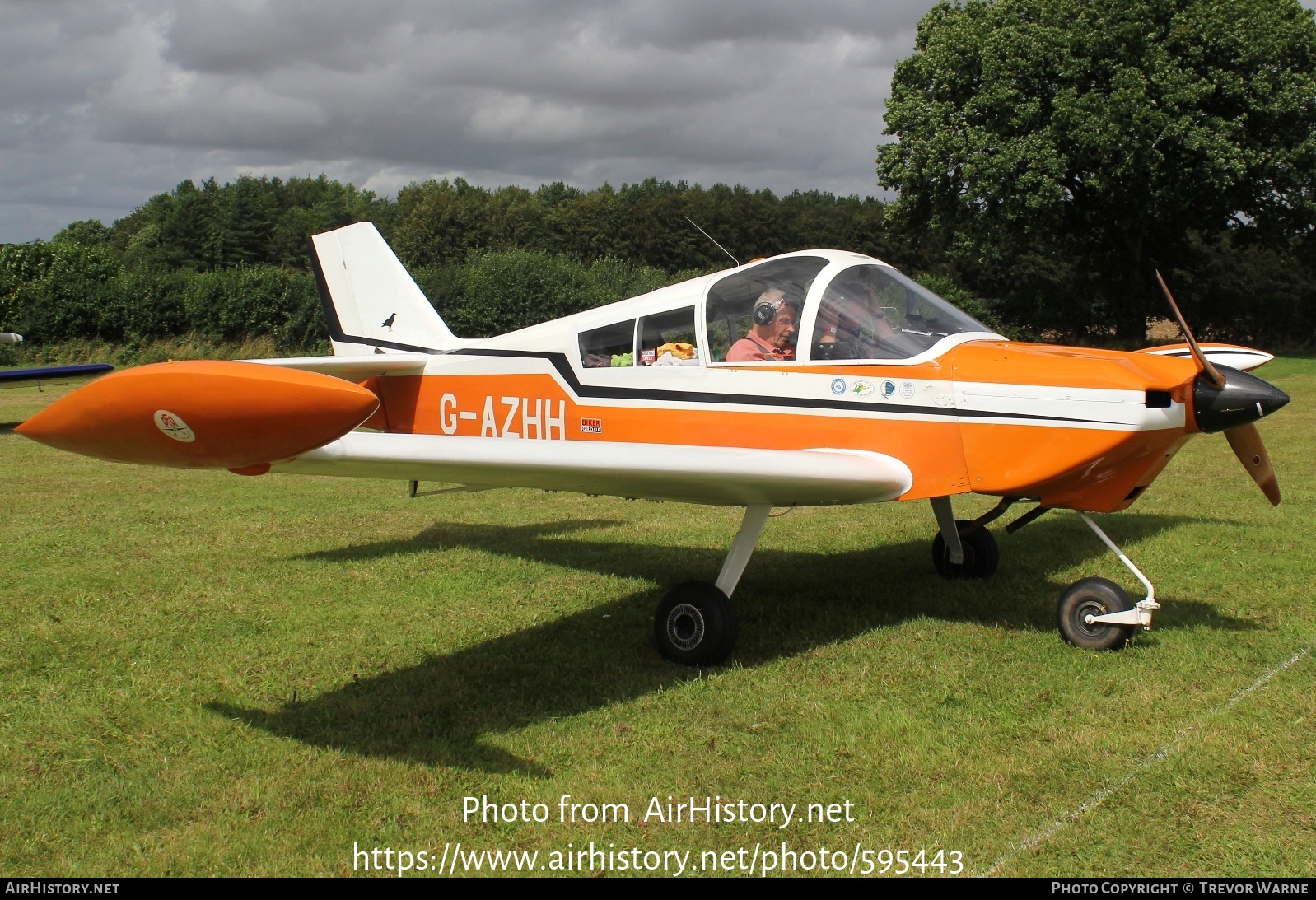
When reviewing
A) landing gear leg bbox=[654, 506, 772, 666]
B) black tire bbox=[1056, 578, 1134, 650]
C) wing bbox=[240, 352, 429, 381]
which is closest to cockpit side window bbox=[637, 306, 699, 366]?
landing gear leg bbox=[654, 506, 772, 666]

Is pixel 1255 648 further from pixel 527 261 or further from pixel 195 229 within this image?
pixel 195 229

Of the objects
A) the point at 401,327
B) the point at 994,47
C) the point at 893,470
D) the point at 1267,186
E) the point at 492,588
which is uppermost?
the point at 994,47

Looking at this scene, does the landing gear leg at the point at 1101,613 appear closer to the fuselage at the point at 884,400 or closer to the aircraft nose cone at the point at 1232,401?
the fuselage at the point at 884,400

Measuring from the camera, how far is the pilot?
5.64 metres

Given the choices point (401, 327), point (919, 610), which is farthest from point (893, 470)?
point (401, 327)

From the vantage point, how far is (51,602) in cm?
639

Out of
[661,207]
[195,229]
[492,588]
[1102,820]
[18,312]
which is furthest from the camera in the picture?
[195,229]

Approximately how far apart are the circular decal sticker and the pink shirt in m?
3.18

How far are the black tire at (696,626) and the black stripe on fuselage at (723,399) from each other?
1.09 m

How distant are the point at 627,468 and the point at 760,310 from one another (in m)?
1.62

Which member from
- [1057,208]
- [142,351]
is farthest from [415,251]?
[1057,208]

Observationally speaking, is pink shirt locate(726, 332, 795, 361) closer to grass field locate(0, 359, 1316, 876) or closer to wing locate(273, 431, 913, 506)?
wing locate(273, 431, 913, 506)

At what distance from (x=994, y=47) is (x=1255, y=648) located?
87.5 feet

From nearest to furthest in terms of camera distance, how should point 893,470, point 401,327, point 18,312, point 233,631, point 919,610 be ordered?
point 893,470, point 233,631, point 919,610, point 401,327, point 18,312
